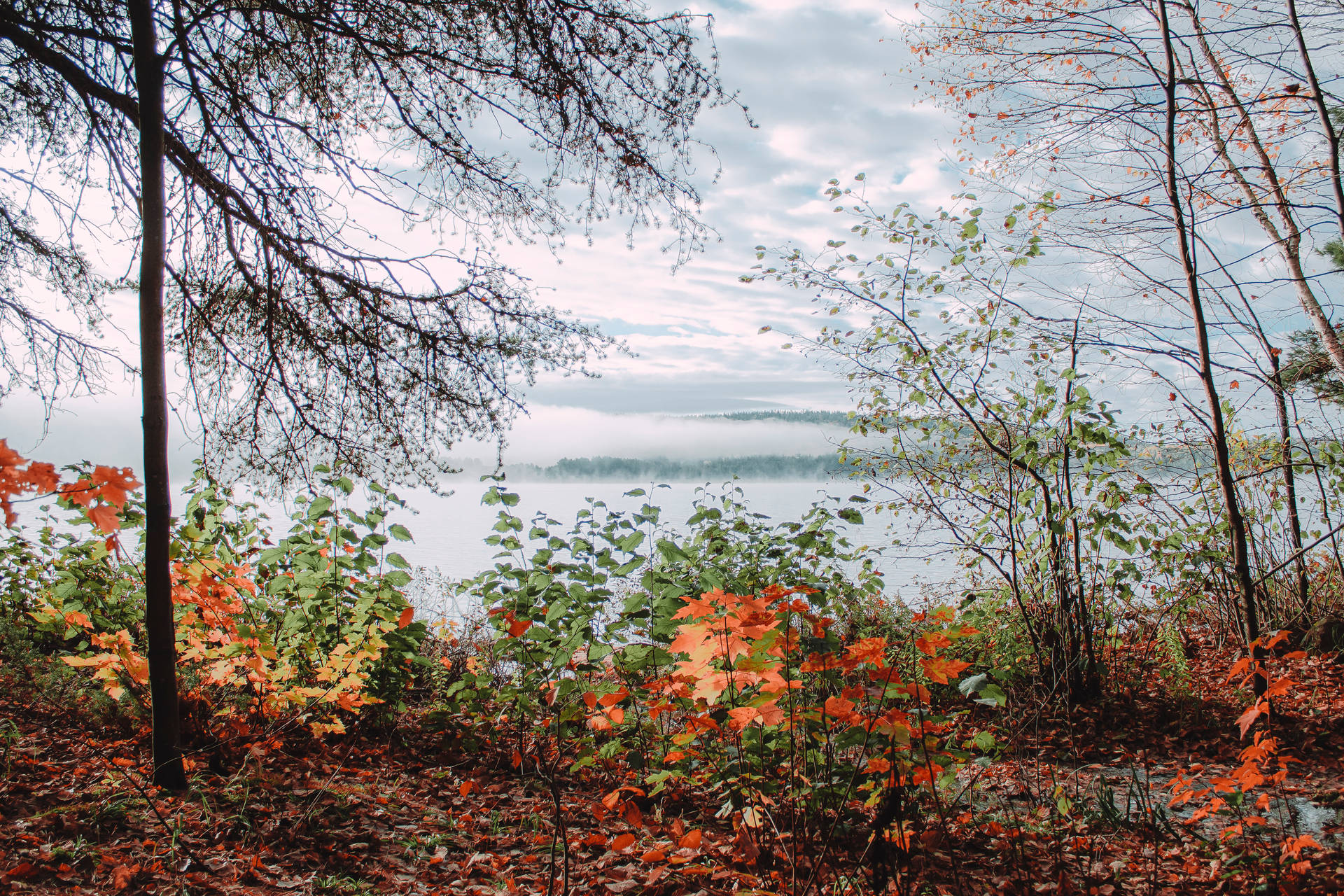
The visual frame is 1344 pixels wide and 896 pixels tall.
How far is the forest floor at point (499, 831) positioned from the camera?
248cm

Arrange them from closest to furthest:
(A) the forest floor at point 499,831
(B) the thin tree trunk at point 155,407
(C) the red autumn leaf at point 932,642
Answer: (C) the red autumn leaf at point 932,642 < (A) the forest floor at point 499,831 < (B) the thin tree trunk at point 155,407

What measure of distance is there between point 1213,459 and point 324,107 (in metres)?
7.41

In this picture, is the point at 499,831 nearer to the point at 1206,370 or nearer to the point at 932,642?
the point at 932,642

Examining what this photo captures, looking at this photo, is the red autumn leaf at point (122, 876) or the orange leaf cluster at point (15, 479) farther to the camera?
the red autumn leaf at point (122, 876)

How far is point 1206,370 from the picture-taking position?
15.2 ft

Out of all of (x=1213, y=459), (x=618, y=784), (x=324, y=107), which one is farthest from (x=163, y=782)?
(x=1213, y=459)

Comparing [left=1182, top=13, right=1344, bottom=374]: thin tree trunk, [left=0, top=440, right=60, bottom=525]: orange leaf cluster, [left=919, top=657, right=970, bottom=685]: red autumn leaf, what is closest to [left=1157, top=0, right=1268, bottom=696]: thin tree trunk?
[left=1182, top=13, right=1344, bottom=374]: thin tree trunk

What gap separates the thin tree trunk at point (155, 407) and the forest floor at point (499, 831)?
0.22 metres

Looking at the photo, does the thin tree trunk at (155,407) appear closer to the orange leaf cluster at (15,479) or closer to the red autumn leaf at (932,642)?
the orange leaf cluster at (15,479)

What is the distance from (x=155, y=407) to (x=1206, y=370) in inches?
247

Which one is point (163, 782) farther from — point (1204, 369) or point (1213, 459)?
point (1213, 459)

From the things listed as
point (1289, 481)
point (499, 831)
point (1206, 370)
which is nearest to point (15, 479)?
point (499, 831)

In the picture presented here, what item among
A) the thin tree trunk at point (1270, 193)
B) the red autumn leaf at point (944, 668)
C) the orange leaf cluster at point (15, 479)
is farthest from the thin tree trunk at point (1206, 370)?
the orange leaf cluster at point (15, 479)

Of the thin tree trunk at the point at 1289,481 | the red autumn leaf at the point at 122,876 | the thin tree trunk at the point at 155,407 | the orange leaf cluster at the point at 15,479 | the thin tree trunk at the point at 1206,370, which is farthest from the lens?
the thin tree trunk at the point at 1289,481
